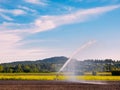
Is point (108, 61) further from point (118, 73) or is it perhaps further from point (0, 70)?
point (118, 73)

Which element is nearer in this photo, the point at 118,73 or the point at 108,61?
the point at 118,73

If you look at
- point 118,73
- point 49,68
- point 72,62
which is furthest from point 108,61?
point 72,62

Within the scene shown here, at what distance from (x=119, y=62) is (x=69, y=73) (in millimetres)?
95173

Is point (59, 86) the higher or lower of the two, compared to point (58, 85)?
lower

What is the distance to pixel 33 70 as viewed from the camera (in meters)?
117

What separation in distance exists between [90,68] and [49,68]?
700 inches

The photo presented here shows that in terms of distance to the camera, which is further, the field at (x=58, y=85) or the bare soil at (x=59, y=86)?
the field at (x=58, y=85)

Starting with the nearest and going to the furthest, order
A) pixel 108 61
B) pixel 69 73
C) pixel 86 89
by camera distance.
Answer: pixel 86 89 → pixel 69 73 → pixel 108 61

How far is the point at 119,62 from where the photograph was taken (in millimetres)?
171500

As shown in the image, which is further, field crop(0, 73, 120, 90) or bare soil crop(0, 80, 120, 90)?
field crop(0, 73, 120, 90)

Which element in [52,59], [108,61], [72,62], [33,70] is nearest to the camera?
[72,62]

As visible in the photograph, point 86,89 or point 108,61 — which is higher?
point 108,61

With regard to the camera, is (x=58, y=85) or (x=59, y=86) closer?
(x=59, y=86)

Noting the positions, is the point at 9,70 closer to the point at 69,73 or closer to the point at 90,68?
the point at 90,68
